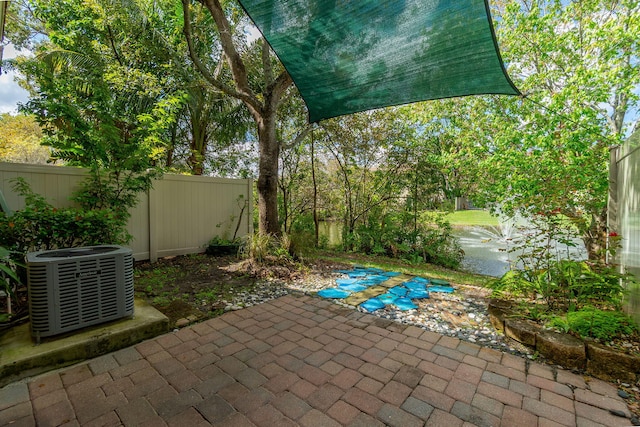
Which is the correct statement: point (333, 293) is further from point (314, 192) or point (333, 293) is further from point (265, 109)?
point (314, 192)

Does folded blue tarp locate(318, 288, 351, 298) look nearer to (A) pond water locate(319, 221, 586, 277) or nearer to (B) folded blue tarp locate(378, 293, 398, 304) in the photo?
(B) folded blue tarp locate(378, 293, 398, 304)

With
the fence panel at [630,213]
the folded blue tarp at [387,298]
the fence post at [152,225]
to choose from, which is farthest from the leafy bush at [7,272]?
the fence panel at [630,213]

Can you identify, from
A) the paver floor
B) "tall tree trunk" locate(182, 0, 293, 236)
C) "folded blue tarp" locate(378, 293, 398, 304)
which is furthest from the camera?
"tall tree trunk" locate(182, 0, 293, 236)

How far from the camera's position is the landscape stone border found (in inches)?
70.2

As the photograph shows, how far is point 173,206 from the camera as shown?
16.3 ft

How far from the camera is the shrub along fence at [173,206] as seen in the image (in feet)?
11.8

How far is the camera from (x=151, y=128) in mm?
4156

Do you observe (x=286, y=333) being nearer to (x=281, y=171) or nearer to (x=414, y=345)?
(x=414, y=345)

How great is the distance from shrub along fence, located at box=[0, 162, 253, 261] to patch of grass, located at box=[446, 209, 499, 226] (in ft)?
17.3

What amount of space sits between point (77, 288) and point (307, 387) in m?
1.85

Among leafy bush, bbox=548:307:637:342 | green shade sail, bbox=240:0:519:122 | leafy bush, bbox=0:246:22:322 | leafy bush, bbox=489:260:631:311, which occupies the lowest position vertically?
leafy bush, bbox=548:307:637:342

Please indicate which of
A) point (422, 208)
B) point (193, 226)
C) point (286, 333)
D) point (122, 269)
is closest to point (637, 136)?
point (286, 333)

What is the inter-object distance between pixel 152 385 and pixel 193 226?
Result: 392cm

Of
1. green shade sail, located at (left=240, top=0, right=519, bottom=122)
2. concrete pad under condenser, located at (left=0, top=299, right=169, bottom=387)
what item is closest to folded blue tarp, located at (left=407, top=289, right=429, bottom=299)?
green shade sail, located at (left=240, top=0, right=519, bottom=122)
